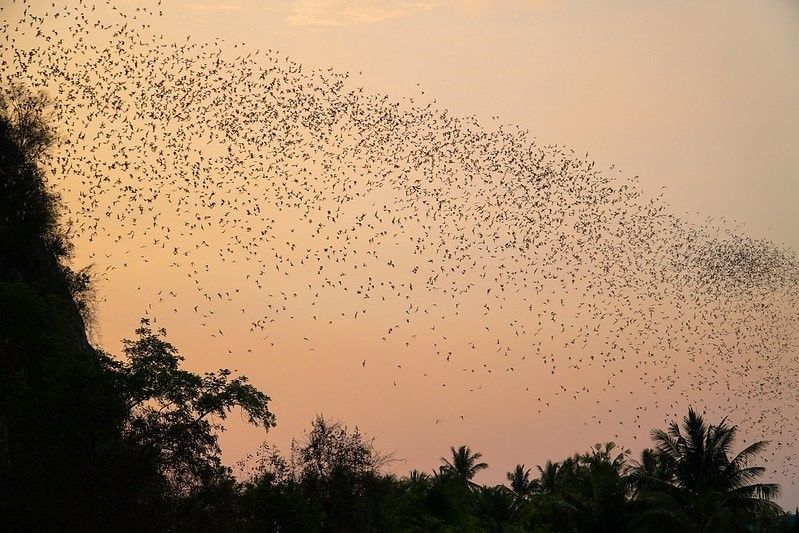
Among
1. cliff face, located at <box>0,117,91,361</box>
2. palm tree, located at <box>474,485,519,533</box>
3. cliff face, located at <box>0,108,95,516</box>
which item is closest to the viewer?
cliff face, located at <box>0,108,95,516</box>

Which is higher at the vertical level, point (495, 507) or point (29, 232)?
point (29, 232)

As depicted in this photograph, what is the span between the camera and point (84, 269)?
77.6 meters

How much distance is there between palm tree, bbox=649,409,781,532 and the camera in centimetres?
4866

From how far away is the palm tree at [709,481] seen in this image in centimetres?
4866

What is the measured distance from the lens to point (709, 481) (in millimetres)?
51500

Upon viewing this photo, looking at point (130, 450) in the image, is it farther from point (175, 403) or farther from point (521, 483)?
point (521, 483)

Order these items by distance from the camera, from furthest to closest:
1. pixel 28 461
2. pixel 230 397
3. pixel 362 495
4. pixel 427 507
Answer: pixel 427 507
pixel 362 495
pixel 230 397
pixel 28 461

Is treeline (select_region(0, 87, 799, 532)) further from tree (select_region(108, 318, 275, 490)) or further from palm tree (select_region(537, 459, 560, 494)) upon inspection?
palm tree (select_region(537, 459, 560, 494))

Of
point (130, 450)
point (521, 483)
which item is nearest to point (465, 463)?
point (521, 483)

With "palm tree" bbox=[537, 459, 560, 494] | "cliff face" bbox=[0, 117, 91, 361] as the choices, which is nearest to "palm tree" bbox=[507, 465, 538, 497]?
"palm tree" bbox=[537, 459, 560, 494]

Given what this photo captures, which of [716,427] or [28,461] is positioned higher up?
[716,427]

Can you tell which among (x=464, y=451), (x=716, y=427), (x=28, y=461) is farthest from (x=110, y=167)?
(x=464, y=451)

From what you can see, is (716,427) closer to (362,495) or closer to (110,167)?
(362,495)

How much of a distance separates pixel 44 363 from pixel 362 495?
28.4 m
